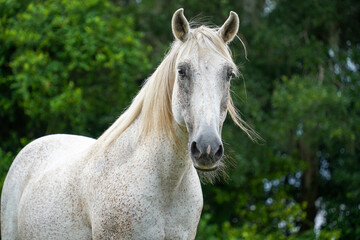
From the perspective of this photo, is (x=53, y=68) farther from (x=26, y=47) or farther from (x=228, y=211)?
(x=228, y=211)

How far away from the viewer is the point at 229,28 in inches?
104

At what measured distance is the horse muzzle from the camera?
2.15 meters

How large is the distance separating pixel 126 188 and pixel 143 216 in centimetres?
19

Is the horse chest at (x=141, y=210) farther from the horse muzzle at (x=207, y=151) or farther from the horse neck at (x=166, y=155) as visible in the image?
the horse muzzle at (x=207, y=151)

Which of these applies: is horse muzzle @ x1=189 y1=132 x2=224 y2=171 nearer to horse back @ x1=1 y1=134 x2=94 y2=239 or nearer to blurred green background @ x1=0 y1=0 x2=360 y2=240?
horse back @ x1=1 y1=134 x2=94 y2=239

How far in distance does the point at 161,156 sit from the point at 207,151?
1.66 ft

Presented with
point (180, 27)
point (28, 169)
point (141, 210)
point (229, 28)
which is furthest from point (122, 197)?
point (28, 169)

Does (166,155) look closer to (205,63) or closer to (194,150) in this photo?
(194,150)

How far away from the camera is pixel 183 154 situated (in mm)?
2584

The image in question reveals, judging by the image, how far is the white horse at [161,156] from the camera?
234 centimetres

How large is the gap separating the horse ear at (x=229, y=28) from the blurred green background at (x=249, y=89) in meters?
3.83

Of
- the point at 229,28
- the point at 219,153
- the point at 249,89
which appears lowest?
the point at 249,89

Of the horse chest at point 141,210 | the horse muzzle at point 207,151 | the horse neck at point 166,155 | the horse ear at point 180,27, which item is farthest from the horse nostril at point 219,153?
the horse ear at point 180,27

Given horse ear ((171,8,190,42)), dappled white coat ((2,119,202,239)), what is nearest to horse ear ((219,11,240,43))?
horse ear ((171,8,190,42))
